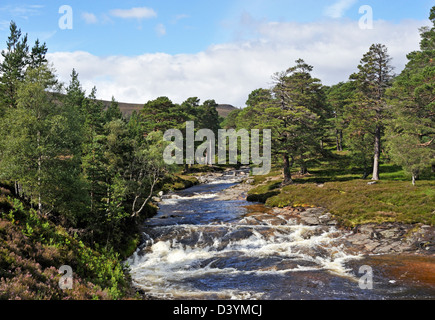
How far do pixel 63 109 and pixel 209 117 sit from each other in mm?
87114

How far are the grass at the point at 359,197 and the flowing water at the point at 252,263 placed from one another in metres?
3.88

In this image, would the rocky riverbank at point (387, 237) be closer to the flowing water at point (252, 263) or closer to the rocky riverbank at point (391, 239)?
the rocky riverbank at point (391, 239)

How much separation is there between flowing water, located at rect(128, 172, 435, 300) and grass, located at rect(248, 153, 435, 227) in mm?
3877

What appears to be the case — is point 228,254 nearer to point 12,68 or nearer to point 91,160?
point 91,160

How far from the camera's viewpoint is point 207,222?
3112 cm

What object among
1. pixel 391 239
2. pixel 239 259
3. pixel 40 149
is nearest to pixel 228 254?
pixel 239 259

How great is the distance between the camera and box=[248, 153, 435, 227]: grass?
2683 cm

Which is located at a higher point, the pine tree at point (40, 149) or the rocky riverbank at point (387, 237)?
the pine tree at point (40, 149)

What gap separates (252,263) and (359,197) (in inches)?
695

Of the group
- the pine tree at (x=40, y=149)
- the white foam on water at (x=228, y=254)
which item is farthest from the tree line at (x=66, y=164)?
the white foam on water at (x=228, y=254)

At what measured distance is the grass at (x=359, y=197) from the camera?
88.0ft

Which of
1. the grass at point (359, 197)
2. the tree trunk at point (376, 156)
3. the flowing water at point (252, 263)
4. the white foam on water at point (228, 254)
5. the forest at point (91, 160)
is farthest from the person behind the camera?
the tree trunk at point (376, 156)

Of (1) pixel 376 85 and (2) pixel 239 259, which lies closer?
(2) pixel 239 259

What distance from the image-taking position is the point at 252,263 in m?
21.2
